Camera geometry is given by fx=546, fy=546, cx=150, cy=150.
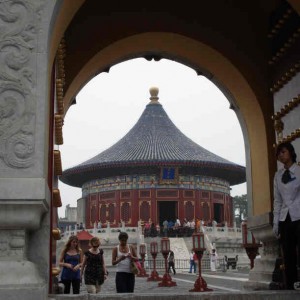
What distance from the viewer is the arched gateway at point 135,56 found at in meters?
4.04

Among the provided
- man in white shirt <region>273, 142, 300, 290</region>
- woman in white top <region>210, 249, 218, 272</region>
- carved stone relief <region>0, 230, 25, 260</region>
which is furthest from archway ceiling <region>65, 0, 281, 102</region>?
woman in white top <region>210, 249, 218, 272</region>

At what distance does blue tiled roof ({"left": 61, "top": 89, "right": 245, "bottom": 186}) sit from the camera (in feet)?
131

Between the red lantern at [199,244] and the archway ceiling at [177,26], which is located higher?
the archway ceiling at [177,26]

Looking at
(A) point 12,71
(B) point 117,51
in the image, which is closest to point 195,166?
(B) point 117,51

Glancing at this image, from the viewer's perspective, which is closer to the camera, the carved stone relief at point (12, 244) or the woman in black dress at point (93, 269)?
the carved stone relief at point (12, 244)

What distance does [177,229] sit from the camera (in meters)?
35.1

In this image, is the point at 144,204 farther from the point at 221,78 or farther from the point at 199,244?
the point at 221,78

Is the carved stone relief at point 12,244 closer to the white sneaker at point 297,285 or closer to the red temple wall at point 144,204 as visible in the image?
the white sneaker at point 297,285

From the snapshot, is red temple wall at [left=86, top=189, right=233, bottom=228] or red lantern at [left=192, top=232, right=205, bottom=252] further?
red temple wall at [left=86, top=189, right=233, bottom=228]

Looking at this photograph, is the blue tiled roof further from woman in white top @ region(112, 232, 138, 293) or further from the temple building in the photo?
woman in white top @ region(112, 232, 138, 293)

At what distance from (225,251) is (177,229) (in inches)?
137

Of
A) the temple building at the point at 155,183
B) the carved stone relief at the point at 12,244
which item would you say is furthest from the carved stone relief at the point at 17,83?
the temple building at the point at 155,183

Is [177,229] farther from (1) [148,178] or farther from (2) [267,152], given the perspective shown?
(2) [267,152]

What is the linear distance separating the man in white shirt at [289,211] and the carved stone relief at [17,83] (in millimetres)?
2150
